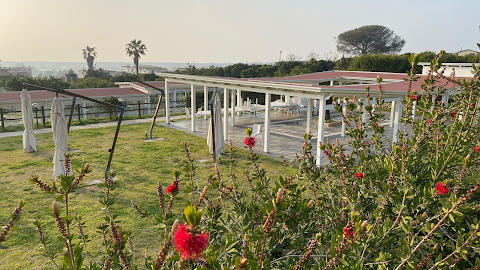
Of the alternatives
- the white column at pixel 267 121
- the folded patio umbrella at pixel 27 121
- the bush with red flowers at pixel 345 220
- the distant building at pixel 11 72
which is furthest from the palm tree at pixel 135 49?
the bush with red flowers at pixel 345 220

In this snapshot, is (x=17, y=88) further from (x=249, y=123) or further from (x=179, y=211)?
(x=179, y=211)

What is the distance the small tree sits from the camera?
75062 mm

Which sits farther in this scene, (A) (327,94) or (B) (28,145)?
(B) (28,145)

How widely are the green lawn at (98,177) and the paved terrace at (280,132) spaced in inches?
35.9

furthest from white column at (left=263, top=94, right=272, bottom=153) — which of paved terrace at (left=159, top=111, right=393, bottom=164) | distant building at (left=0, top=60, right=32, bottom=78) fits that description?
distant building at (left=0, top=60, right=32, bottom=78)

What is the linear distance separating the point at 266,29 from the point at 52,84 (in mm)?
36183

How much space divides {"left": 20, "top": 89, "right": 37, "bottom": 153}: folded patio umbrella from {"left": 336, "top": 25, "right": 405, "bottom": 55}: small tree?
75.8m

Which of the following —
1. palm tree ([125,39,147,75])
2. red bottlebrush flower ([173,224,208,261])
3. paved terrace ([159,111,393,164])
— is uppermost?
palm tree ([125,39,147,75])

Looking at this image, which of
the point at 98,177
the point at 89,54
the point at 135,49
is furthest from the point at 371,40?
the point at 98,177

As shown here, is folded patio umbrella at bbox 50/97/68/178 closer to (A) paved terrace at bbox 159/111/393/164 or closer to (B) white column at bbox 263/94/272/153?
(A) paved terrace at bbox 159/111/393/164

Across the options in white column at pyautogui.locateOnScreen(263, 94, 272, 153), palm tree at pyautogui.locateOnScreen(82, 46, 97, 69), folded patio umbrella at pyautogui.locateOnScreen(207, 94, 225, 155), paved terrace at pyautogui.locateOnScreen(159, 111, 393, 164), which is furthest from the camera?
palm tree at pyautogui.locateOnScreen(82, 46, 97, 69)

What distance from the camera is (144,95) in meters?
24.7

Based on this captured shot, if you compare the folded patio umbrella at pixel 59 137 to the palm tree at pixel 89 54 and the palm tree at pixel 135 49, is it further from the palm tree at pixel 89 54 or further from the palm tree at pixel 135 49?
the palm tree at pixel 89 54

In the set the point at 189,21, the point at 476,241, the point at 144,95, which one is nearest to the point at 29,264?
the point at 476,241
